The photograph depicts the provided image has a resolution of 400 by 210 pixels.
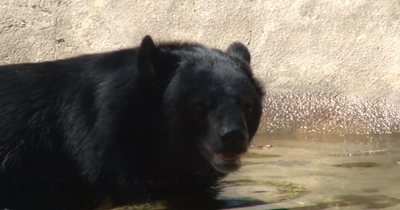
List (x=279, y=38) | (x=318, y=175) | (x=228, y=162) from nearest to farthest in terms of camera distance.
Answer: (x=228, y=162), (x=318, y=175), (x=279, y=38)

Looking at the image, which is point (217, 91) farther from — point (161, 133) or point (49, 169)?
point (49, 169)

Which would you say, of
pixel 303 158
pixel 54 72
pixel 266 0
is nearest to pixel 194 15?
pixel 266 0

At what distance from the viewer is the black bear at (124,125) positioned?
451cm

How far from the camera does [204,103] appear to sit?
4.42 metres

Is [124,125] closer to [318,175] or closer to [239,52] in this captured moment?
[239,52]

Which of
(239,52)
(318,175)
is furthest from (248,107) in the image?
(318,175)

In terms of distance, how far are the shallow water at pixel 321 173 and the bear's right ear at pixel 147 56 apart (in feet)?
3.98

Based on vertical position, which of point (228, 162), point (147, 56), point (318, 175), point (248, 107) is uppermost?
point (147, 56)

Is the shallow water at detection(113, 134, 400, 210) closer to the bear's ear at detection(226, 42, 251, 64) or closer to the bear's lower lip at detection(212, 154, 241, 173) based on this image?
the bear's lower lip at detection(212, 154, 241, 173)

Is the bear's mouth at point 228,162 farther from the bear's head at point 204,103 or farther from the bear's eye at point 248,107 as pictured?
the bear's eye at point 248,107

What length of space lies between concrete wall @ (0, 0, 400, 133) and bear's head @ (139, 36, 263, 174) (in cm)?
267

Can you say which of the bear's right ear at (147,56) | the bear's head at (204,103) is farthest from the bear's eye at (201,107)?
the bear's right ear at (147,56)

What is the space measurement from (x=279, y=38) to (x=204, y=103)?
3.56 meters

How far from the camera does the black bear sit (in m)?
4.51
